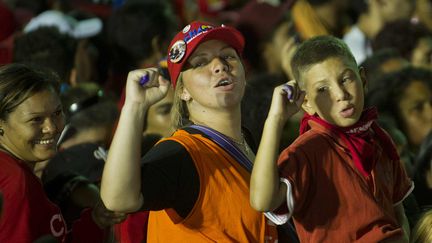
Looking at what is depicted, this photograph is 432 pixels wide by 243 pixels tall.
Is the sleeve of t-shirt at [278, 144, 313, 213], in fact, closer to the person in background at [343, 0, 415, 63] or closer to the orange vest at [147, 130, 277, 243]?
the orange vest at [147, 130, 277, 243]

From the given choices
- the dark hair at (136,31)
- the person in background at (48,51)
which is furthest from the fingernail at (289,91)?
the dark hair at (136,31)

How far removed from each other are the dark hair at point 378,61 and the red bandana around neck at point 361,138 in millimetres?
3445

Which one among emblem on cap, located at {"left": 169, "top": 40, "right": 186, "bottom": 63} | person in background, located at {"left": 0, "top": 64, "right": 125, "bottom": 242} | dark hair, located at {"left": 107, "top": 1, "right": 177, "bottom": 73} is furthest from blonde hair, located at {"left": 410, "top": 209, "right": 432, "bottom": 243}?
dark hair, located at {"left": 107, "top": 1, "right": 177, "bottom": 73}

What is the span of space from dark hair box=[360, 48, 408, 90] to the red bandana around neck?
3.45 meters

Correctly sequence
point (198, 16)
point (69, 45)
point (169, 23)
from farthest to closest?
point (198, 16) → point (169, 23) → point (69, 45)

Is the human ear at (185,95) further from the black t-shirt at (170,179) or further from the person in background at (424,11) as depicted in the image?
the person in background at (424,11)

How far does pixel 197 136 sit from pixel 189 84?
9.6 inches

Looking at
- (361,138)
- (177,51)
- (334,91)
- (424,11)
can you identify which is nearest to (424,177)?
(361,138)

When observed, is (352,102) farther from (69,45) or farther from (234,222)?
(69,45)

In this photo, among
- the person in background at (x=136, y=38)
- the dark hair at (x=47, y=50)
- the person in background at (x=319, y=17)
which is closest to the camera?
the dark hair at (x=47, y=50)

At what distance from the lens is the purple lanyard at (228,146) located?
4305mm

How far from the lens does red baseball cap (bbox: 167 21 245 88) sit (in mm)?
4398

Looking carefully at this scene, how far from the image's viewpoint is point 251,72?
8938 millimetres

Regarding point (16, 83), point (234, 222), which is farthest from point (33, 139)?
point (234, 222)
